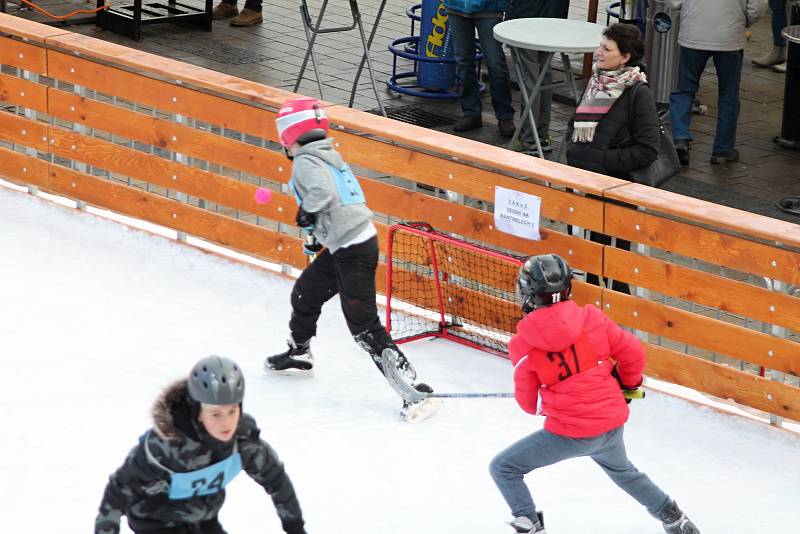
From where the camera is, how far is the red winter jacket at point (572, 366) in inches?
198

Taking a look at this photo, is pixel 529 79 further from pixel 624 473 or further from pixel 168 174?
pixel 624 473

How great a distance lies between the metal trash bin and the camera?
1039 centimetres

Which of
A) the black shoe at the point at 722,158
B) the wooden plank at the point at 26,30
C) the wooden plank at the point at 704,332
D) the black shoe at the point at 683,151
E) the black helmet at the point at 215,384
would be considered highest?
the black helmet at the point at 215,384

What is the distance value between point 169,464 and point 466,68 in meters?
7.15

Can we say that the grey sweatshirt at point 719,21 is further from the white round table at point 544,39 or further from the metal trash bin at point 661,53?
the white round table at point 544,39

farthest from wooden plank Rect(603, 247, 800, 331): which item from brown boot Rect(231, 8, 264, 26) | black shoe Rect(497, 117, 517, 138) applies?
brown boot Rect(231, 8, 264, 26)

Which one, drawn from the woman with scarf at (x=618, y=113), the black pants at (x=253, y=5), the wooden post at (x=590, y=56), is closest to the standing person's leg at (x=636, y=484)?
the woman with scarf at (x=618, y=113)

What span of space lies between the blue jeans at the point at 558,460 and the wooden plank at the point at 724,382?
1201mm

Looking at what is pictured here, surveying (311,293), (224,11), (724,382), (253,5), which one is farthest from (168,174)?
(224,11)

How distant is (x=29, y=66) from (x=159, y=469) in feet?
17.1

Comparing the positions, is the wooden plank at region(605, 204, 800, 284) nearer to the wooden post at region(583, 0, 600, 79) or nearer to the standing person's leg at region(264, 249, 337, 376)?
the standing person's leg at region(264, 249, 337, 376)

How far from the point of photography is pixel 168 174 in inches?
328

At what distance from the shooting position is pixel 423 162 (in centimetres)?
718

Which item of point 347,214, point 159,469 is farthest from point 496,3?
point 159,469
